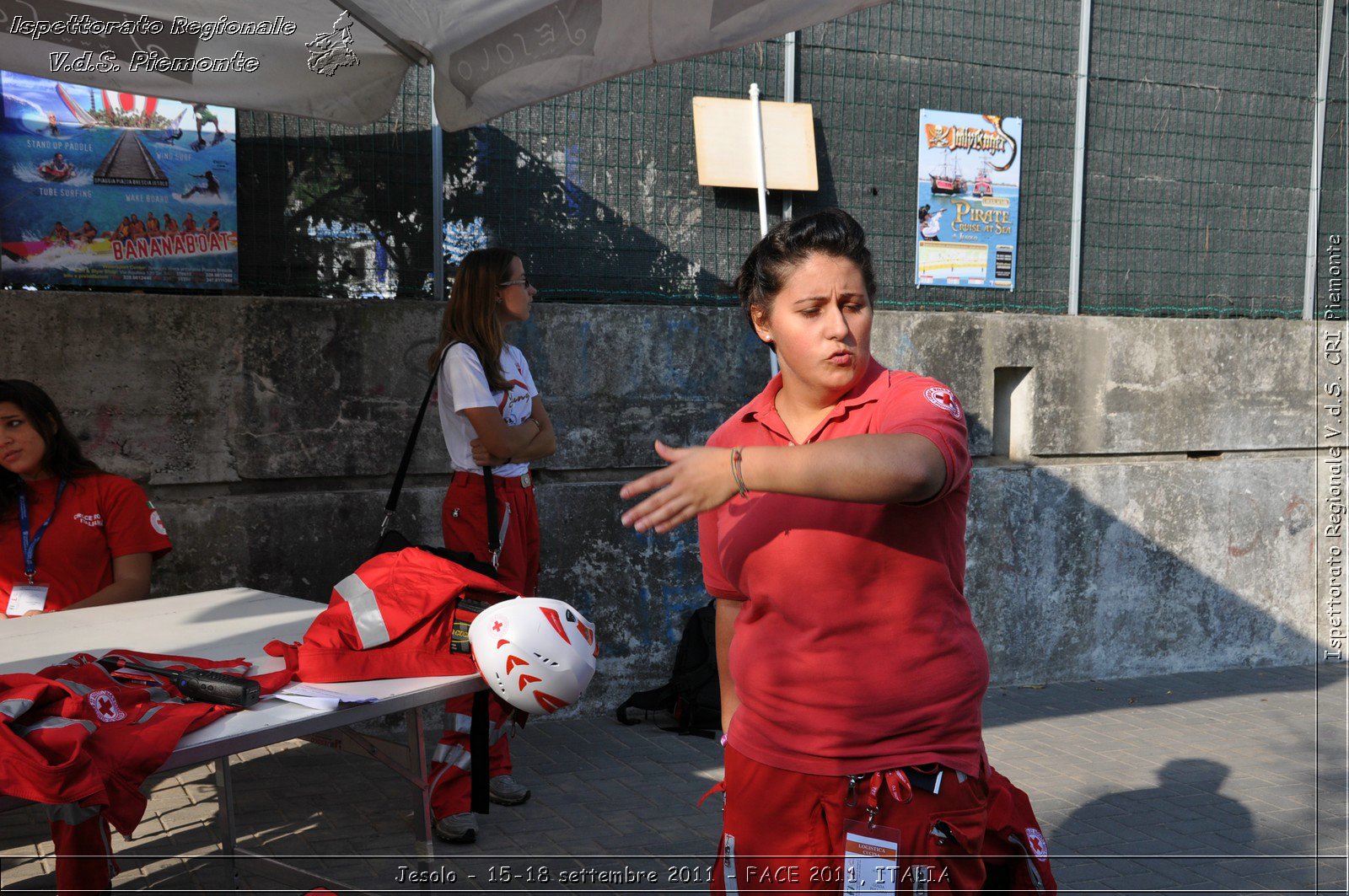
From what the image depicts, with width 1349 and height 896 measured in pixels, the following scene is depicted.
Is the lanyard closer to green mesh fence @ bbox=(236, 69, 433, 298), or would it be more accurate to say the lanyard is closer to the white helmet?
green mesh fence @ bbox=(236, 69, 433, 298)

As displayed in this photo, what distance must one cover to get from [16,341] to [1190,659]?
23.2 feet

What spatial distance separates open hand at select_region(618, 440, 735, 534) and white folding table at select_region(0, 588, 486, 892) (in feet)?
4.88

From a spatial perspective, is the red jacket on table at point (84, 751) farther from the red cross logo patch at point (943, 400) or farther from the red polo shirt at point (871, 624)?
the red cross logo patch at point (943, 400)

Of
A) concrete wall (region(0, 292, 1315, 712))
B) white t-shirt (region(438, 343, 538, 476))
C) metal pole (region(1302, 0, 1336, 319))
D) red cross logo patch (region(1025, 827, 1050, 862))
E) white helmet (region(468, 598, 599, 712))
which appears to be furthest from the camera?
metal pole (region(1302, 0, 1336, 319))

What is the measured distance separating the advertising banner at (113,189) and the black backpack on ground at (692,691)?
9.79 ft

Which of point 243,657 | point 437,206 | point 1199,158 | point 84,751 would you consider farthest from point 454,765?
point 1199,158

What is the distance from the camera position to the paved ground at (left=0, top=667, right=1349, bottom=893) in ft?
13.3

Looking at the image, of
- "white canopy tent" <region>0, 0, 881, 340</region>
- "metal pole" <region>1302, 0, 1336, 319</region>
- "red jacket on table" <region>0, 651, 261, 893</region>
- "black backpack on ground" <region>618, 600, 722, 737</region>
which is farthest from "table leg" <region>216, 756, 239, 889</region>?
"metal pole" <region>1302, 0, 1336, 319</region>

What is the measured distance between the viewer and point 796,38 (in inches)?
262

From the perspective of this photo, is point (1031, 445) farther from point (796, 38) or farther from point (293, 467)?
point (293, 467)

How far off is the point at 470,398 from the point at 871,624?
2749 millimetres

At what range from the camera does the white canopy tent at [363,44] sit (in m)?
3.74

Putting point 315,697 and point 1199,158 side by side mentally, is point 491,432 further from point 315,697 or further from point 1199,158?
point 1199,158

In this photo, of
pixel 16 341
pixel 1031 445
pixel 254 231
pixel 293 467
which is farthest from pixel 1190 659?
pixel 16 341
